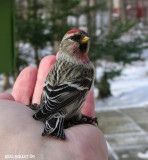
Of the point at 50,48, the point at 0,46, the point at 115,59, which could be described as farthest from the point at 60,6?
the point at 0,46

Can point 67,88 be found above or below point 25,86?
above

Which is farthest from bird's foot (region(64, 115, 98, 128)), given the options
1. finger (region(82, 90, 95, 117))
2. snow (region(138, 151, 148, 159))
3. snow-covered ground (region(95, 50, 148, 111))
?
snow-covered ground (region(95, 50, 148, 111))

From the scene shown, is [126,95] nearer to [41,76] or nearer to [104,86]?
[104,86]

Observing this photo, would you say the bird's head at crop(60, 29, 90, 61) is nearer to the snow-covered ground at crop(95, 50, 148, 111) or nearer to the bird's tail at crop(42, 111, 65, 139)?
the bird's tail at crop(42, 111, 65, 139)

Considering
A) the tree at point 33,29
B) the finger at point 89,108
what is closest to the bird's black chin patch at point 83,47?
the finger at point 89,108

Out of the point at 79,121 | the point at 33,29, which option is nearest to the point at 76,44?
the point at 79,121

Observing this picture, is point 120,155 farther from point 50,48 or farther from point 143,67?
point 143,67
